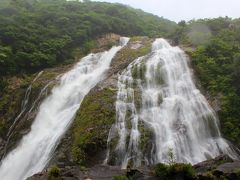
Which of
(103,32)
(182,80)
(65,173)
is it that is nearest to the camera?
(65,173)

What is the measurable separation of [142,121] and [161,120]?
0.95 meters

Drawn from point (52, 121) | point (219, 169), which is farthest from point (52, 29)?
point (219, 169)

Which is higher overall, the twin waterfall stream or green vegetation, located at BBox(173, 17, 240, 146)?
green vegetation, located at BBox(173, 17, 240, 146)

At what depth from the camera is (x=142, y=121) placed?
16.4 m

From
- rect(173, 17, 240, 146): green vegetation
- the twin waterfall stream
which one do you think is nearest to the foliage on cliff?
the twin waterfall stream

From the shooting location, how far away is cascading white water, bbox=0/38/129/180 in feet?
52.0

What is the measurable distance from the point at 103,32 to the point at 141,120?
18200 millimetres

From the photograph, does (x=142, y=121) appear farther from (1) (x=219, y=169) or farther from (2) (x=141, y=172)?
(1) (x=219, y=169)

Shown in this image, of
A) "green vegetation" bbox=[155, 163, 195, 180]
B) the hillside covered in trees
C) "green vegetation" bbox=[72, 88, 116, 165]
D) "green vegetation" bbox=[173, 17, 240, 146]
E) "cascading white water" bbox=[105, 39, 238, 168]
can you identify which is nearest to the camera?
"green vegetation" bbox=[155, 163, 195, 180]

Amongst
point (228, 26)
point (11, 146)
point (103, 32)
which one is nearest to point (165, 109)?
point (11, 146)

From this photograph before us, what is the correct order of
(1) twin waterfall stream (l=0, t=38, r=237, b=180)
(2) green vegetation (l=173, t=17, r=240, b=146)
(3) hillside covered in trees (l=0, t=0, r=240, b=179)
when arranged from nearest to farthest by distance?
1. (1) twin waterfall stream (l=0, t=38, r=237, b=180)
2. (3) hillside covered in trees (l=0, t=0, r=240, b=179)
3. (2) green vegetation (l=173, t=17, r=240, b=146)

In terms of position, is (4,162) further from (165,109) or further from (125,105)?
(165,109)

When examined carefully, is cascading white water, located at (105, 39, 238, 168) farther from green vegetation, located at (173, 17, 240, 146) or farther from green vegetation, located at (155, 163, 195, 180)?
green vegetation, located at (155, 163, 195, 180)

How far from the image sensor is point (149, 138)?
1545 centimetres
